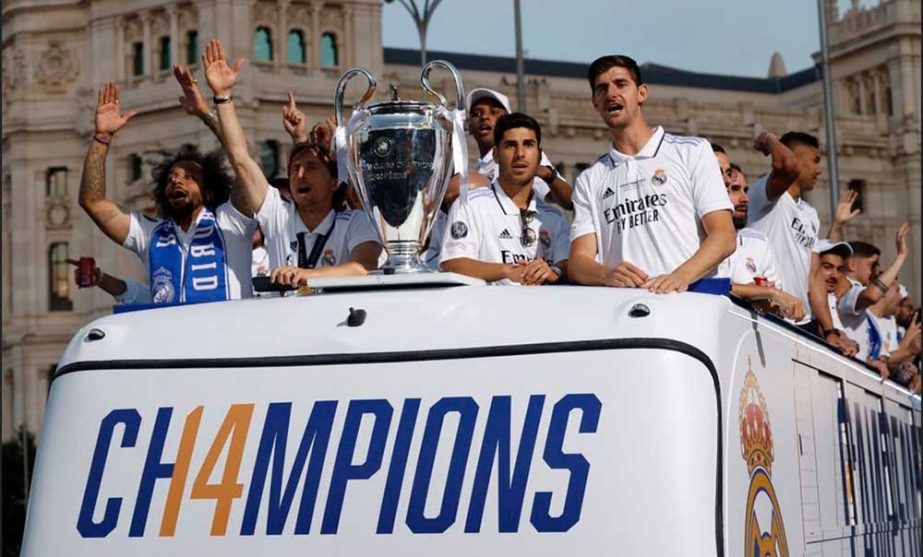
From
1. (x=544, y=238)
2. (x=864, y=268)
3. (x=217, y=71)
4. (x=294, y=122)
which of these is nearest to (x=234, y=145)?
(x=217, y=71)

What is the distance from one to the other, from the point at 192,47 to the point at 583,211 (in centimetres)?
7225

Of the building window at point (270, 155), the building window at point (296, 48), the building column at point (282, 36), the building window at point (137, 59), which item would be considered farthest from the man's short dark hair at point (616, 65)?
the building window at point (137, 59)

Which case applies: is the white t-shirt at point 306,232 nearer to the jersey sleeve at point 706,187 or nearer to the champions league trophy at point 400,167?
the champions league trophy at point 400,167

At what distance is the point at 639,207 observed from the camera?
6.09 metres

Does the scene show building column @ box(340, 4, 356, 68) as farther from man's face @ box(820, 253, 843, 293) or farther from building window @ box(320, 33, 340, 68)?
man's face @ box(820, 253, 843, 293)

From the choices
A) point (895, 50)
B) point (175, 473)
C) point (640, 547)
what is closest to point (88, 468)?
point (175, 473)

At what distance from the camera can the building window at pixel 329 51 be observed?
77.1m

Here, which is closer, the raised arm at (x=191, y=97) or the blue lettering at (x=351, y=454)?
the blue lettering at (x=351, y=454)

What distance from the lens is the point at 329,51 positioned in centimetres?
7769

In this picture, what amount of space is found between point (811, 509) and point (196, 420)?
5.86ft

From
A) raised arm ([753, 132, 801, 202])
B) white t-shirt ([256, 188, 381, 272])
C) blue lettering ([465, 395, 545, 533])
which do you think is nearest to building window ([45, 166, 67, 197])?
raised arm ([753, 132, 801, 202])

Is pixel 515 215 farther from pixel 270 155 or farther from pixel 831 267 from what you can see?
pixel 270 155

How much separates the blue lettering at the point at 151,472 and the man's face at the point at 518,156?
2259 mm

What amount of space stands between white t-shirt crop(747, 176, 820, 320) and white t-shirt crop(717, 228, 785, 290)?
102cm
